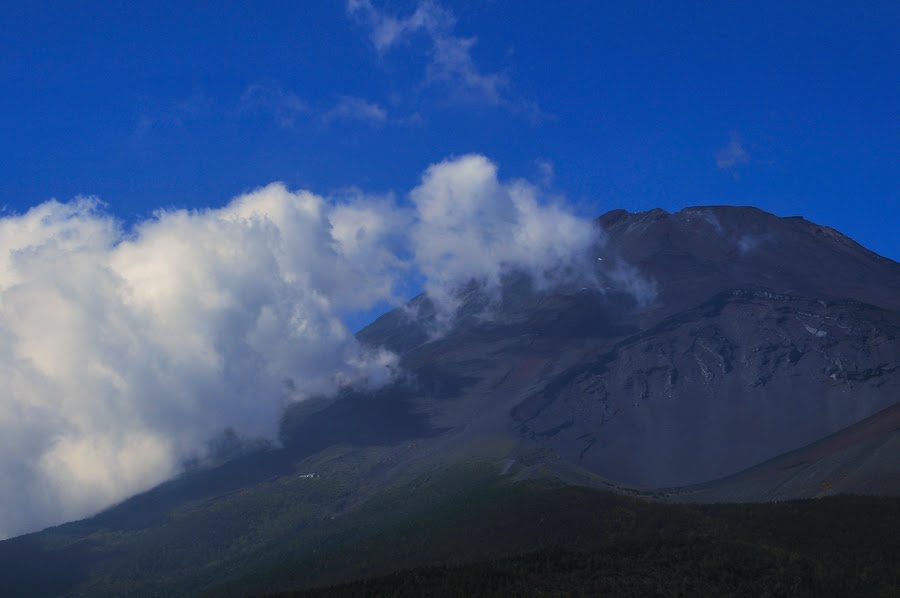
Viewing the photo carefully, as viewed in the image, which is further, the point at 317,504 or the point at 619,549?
the point at 317,504

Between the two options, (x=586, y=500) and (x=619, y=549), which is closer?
(x=619, y=549)

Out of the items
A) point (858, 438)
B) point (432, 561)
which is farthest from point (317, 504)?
point (858, 438)

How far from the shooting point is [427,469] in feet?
608

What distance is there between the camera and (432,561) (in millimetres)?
101438

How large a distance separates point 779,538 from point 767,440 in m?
113

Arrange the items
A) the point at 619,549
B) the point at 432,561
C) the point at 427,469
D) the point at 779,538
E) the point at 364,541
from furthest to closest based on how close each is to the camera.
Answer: the point at 427,469, the point at 364,541, the point at 432,561, the point at 779,538, the point at 619,549

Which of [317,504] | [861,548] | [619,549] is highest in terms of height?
[317,504]

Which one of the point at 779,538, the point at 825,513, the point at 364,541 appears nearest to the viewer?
the point at 779,538

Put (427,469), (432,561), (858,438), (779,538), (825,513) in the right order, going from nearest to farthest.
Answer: (779,538) < (825,513) < (432,561) < (858,438) < (427,469)

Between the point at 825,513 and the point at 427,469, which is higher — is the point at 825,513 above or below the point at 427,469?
below

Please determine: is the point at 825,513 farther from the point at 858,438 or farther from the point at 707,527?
the point at 858,438

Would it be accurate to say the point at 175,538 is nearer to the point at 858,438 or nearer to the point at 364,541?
A: the point at 364,541

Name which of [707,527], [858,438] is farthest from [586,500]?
[858,438]

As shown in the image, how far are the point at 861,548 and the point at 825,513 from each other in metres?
12.5
